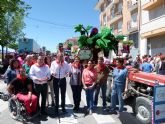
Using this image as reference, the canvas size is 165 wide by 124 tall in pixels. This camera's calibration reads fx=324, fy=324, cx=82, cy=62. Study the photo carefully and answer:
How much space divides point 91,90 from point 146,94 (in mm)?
1972

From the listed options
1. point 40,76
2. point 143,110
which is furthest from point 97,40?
point 143,110

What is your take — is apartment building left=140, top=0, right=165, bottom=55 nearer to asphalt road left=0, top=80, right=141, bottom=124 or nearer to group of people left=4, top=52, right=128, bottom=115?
group of people left=4, top=52, right=128, bottom=115

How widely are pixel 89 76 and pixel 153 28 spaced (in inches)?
786

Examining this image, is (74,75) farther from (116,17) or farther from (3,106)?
(116,17)

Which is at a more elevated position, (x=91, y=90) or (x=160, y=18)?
(x=160, y=18)

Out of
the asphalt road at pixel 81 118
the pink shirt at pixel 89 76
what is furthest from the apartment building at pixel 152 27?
the asphalt road at pixel 81 118

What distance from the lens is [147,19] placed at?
31.4 metres

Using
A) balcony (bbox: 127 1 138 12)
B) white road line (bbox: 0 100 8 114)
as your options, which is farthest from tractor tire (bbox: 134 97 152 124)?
balcony (bbox: 127 1 138 12)

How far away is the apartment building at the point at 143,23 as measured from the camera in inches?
1110

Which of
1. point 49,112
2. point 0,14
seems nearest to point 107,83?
point 49,112

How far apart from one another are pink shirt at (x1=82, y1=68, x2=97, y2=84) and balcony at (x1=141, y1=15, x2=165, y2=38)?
676 inches

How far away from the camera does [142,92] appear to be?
911cm

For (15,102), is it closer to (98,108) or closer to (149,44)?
(98,108)

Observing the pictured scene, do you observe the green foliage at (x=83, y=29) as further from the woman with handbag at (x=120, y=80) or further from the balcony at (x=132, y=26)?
the balcony at (x=132, y=26)
